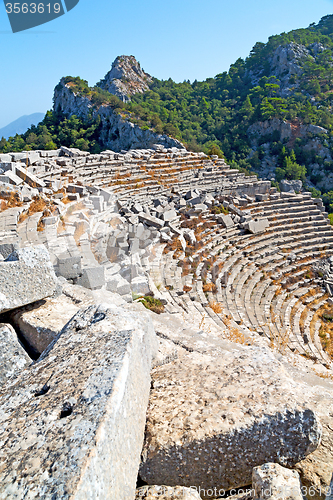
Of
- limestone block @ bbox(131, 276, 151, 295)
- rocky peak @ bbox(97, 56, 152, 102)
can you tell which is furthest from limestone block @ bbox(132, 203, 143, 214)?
rocky peak @ bbox(97, 56, 152, 102)

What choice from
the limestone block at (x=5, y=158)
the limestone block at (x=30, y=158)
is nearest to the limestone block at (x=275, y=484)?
the limestone block at (x=5, y=158)

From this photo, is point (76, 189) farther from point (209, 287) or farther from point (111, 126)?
point (111, 126)

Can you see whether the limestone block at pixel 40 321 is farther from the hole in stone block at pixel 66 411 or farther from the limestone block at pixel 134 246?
the limestone block at pixel 134 246

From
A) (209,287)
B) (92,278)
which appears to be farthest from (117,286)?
(209,287)

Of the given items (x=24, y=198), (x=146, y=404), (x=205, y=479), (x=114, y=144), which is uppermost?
(x=114, y=144)

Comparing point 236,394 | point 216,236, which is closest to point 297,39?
point 216,236

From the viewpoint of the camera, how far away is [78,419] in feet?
4.99

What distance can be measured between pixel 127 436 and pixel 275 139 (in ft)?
182

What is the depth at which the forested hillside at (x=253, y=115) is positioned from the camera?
3656 cm

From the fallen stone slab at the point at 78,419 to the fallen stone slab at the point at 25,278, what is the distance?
2.63 feet

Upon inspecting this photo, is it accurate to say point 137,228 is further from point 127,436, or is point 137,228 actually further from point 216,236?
point 127,436

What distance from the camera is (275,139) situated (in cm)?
5016

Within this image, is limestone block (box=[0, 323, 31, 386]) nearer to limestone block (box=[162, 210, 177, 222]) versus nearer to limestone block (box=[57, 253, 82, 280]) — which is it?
limestone block (box=[57, 253, 82, 280])

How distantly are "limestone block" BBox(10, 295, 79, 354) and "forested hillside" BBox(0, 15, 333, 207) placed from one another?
29.8 meters
